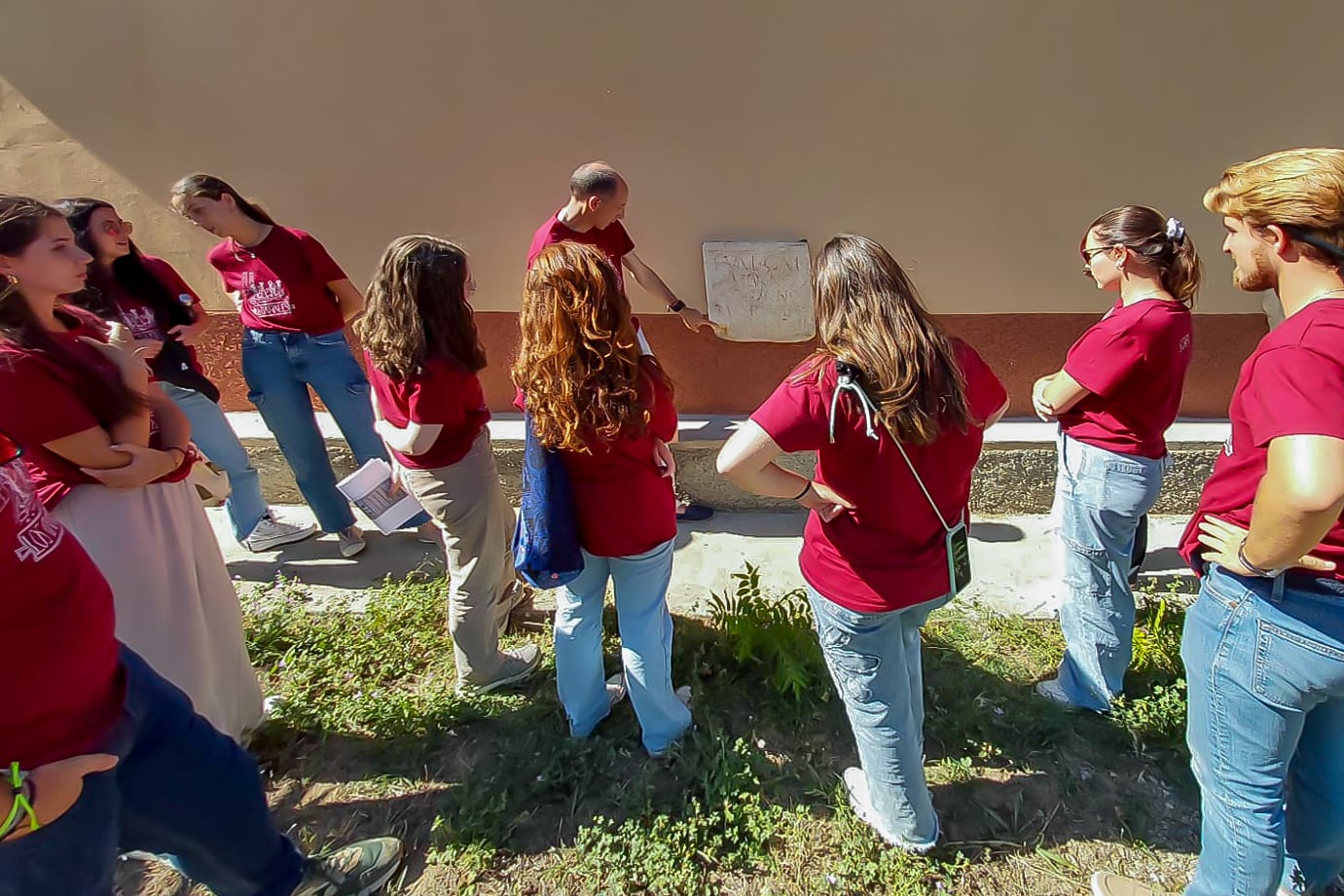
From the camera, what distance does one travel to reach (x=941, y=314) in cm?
360

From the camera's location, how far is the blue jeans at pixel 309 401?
3340 mm

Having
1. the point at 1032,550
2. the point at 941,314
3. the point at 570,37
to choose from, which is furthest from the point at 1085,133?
the point at 570,37

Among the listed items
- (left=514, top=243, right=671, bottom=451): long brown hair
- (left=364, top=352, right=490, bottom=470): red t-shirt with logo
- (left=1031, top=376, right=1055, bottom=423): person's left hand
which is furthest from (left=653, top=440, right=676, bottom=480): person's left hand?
(left=1031, top=376, right=1055, bottom=423): person's left hand

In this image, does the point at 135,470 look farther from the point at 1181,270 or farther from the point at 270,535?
the point at 1181,270

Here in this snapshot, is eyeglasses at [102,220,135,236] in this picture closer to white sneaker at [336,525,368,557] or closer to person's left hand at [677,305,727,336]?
white sneaker at [336,525,368,557]

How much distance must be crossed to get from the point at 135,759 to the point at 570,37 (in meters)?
3.09

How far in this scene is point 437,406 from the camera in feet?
7.41

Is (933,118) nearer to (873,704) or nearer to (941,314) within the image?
(941,314)

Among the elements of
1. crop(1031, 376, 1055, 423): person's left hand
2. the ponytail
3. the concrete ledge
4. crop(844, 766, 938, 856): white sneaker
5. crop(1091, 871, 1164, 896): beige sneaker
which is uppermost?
the ponytail

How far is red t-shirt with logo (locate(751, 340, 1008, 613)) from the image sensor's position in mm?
1620

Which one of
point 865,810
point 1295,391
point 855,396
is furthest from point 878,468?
point 865,810

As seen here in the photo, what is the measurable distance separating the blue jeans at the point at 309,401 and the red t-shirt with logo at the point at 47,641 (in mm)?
1990

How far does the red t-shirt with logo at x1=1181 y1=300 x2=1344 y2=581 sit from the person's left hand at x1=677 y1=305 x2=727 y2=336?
240cm

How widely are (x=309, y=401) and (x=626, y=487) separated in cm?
218
